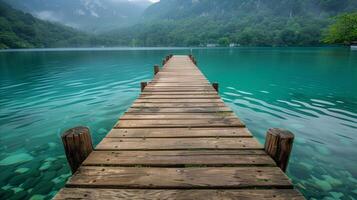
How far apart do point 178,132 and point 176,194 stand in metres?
1.50

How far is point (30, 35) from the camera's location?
107 metres

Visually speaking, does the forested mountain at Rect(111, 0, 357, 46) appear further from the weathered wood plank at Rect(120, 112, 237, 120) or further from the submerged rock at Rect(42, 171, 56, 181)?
the submerged rock at Rect(42, 171, 56, 181)

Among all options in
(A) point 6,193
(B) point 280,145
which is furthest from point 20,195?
(B) point 280,145

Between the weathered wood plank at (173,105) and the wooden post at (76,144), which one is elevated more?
the wooden post at (76,144)

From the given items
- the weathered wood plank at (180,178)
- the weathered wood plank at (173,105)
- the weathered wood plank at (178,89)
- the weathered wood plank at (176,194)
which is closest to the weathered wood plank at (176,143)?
the weathered wood plank at (180,178)

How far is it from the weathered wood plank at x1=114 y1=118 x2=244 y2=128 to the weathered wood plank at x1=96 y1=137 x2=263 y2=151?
0.56 m

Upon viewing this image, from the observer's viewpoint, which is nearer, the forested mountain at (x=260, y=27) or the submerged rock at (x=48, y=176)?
the submerged rock at (x=48, y=176)

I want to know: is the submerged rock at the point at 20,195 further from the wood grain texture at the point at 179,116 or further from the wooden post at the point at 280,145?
the wooden post at the point at 280,145

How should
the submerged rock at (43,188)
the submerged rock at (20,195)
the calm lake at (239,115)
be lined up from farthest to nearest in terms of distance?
1. the calm lake at (239,115)
2. the submerged rock at (43,188)
3. the submerged rock at (20,195)

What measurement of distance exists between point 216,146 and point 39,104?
Answer: 10263 millimetres

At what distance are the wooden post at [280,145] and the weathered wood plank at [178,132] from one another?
0.72 meters

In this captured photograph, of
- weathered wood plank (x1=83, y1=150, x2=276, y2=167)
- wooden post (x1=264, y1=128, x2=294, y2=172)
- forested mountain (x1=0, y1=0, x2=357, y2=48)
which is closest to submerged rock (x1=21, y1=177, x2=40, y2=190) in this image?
weathered wood plank (x1=83, y1=150, x2=276, y2=167)

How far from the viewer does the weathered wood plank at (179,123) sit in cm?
371

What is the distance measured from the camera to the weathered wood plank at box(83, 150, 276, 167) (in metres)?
2.47
